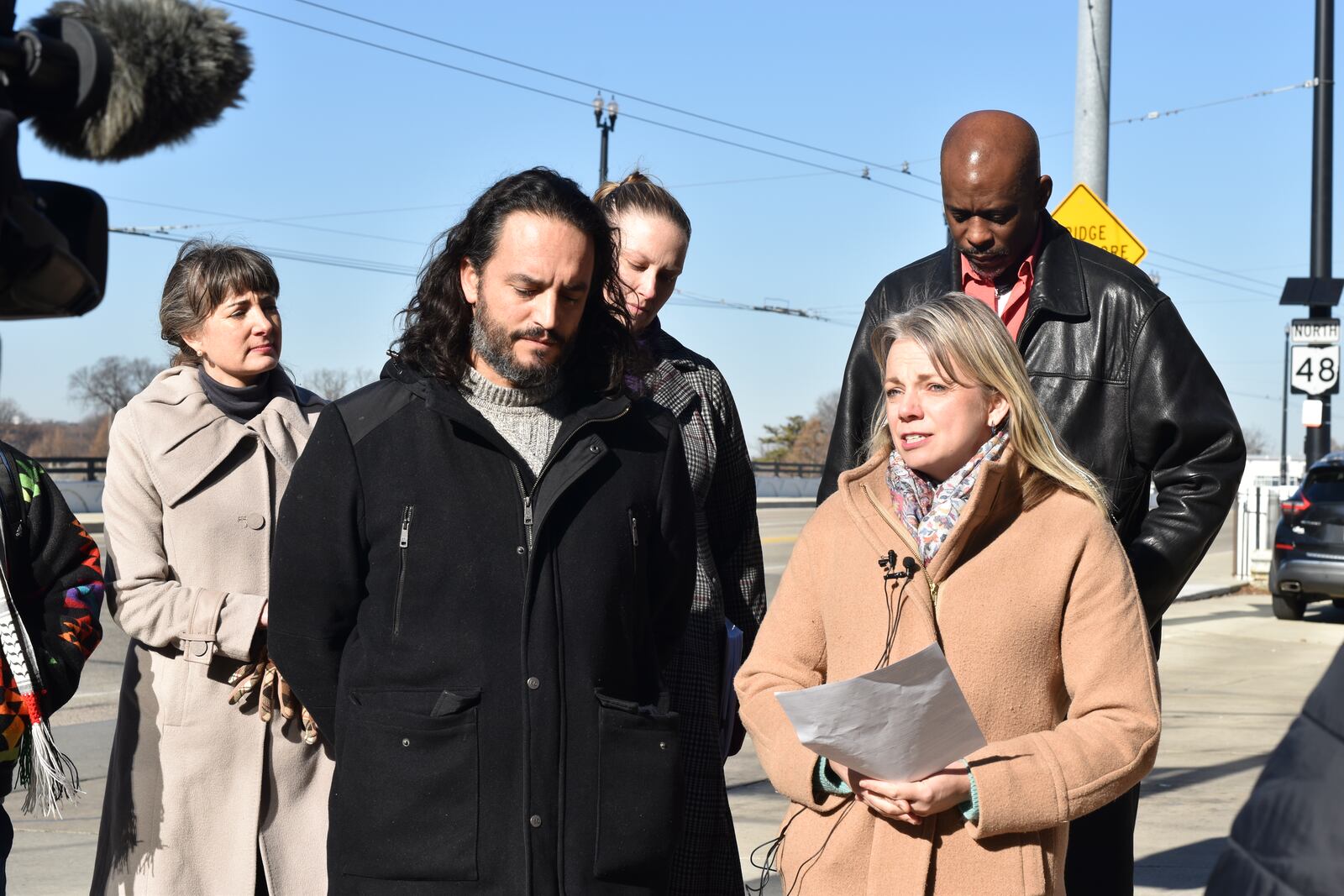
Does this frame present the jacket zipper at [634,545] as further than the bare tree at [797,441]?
No

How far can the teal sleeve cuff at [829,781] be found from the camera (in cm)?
290

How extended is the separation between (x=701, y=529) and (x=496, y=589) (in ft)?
3.58

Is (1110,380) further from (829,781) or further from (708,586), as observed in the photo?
(829,781)

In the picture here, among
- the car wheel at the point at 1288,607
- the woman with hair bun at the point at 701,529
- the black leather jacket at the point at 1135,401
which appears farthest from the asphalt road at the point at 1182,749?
the black leather jacket at the point at 1135,401

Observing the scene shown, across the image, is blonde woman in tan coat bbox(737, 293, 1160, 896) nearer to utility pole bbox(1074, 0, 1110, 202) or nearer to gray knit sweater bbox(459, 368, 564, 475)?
gray knit sweater bbox(459, 368, 564, 475)

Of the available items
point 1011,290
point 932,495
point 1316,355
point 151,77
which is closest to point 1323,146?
point 1316,355

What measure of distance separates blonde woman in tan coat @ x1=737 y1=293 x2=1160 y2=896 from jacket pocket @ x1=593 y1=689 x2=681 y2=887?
19cm

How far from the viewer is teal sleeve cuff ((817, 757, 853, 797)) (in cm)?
290

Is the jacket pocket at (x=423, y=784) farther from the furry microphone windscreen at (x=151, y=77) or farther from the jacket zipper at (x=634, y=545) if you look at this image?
the furry microphone windscreen at (x=151, y=77)

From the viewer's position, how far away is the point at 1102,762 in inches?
109

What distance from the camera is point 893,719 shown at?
2.61 meters

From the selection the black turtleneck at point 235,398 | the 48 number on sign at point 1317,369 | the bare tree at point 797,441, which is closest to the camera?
the black turtleneck at point 235,398

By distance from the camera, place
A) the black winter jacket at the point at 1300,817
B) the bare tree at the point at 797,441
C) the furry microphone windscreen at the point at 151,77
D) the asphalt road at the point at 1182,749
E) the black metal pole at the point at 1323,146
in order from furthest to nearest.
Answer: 1. the bare tree at the point at 797,441
2. the black metal pole at the point at 1323,146
3. the asphalt road at the point at 1182,749
4. the furry microphone windscreen at the point at 151,77
5. the black winter jacket at the point at 1300,817

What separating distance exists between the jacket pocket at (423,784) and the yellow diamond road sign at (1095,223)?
6.86 m
